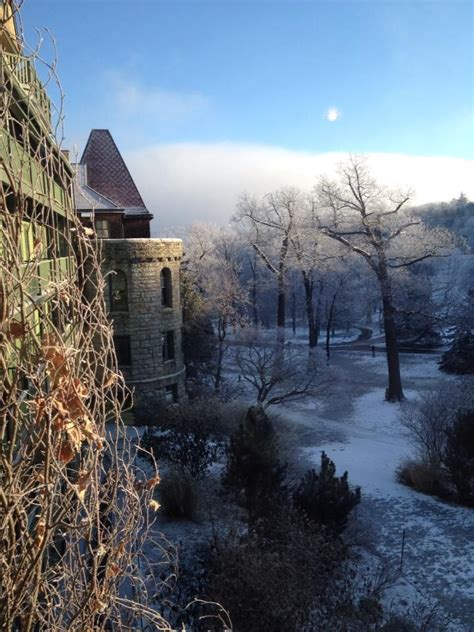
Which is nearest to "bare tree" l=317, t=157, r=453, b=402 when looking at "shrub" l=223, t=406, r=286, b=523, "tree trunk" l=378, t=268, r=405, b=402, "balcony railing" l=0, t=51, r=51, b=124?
"tree trunk" l=378, t=268, r=405, b=402

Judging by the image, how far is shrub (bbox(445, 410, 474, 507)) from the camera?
13.4 m

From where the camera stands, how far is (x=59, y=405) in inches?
95.0

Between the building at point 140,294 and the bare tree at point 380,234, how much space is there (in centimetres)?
862

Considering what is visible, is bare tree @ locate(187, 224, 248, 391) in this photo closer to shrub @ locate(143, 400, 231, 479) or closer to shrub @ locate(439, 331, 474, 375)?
shrub @ locate(143, 400, 231, 479)

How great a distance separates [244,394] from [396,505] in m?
14.5

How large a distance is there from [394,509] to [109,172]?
17.2 m

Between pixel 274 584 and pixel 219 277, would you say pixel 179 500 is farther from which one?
pixel 219 277

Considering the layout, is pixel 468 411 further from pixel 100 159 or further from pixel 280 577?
pixel 100 159

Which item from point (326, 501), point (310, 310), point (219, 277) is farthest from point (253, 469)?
point (219, 277)

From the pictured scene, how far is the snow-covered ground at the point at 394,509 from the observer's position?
31.4 ft

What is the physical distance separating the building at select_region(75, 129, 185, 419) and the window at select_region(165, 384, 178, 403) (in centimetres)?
1

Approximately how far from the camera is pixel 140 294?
20578mm

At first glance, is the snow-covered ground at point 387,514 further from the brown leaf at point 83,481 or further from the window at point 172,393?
the brown leaf at point 83,481

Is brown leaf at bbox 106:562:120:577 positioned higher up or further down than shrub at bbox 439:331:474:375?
higher up
